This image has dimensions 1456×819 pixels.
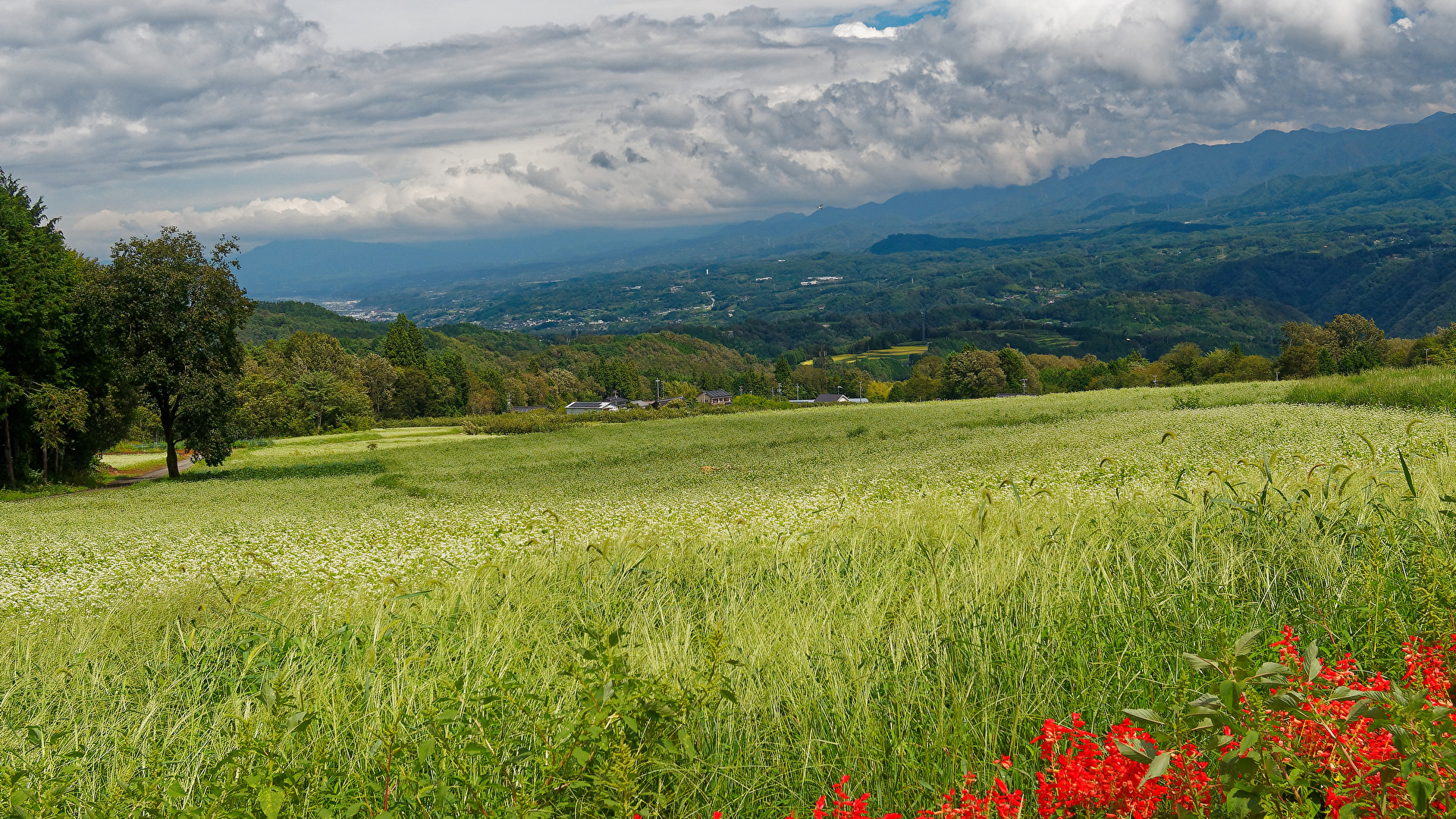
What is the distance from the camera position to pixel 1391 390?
19.6m

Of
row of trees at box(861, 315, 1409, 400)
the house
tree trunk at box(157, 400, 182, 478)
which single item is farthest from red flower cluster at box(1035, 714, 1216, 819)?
the house

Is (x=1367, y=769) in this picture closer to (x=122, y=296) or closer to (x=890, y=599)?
(x=890, y=599)

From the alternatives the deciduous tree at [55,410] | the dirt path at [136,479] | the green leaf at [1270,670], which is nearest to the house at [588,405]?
the dirt path at [136,479]

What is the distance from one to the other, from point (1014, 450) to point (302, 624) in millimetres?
16060

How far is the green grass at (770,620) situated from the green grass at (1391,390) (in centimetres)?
916

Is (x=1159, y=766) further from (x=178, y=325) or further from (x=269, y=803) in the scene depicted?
(x=178, y=325)

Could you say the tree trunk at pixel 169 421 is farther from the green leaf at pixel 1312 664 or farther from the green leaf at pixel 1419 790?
the green leaf at pixel 1419 790

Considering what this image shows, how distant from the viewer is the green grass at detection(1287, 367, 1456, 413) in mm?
16891

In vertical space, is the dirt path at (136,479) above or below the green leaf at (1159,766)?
below

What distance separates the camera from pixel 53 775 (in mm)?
2934

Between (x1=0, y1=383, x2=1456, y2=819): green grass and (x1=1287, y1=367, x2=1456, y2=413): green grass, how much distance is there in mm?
9157

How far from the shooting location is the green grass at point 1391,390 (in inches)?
665

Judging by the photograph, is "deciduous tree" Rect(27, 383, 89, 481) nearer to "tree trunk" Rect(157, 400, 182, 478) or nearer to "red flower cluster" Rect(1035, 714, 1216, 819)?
"tree trunk" Rect(157, 400, 182, 478)

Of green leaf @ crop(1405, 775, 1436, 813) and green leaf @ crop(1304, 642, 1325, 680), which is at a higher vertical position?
green leaf @ crop(1304, 642, 1325, 680)
